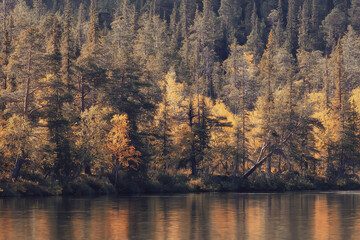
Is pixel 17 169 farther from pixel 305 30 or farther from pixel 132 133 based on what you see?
pixel 305 30

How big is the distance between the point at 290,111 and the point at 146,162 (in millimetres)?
23114

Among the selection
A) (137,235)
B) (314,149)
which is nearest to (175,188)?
(314,149)

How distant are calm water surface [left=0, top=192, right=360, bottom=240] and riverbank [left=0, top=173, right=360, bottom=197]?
7267 millimetres

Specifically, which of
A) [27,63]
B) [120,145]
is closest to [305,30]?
[120,145]

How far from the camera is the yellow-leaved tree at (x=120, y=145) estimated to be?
62.1m

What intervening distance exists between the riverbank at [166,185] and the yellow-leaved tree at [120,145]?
194cm

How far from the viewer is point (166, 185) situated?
6688cm

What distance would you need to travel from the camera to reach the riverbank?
54156 mm

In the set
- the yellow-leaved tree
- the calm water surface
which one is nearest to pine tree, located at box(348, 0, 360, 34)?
the yellow-leaved tree

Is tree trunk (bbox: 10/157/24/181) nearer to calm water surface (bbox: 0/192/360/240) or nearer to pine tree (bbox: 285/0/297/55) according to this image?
calm water surface (bbox: 0/192/360/240)

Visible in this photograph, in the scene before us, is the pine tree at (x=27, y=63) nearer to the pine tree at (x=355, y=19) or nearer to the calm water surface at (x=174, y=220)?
the calm water surface at (x=174, y=220)

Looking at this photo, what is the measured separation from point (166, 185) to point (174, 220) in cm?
3310

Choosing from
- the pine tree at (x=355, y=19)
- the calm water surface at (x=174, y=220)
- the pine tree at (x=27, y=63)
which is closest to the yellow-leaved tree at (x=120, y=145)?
the pine tree at (x=27, y=63)

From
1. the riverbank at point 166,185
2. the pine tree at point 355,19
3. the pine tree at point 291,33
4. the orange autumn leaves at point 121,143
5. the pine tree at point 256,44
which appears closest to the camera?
the riverbank at point 166,185
